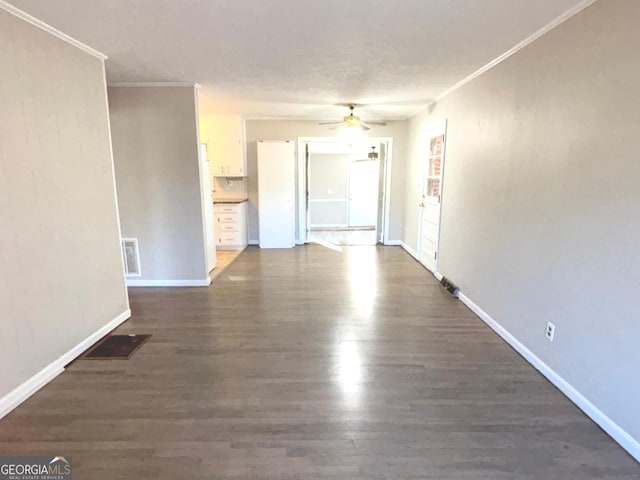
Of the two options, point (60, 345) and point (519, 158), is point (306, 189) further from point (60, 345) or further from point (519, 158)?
point (60, 345)

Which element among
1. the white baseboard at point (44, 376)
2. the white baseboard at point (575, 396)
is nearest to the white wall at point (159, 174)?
the white baseboard at point (44, 376)

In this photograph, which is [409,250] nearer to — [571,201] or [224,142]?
[224,142]

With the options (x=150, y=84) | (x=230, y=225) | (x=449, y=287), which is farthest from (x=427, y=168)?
(x=150, y=84)

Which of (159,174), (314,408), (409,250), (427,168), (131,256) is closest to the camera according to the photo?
(314,408)

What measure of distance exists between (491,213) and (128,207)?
13.5ft

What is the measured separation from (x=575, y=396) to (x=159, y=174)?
4.46 meters

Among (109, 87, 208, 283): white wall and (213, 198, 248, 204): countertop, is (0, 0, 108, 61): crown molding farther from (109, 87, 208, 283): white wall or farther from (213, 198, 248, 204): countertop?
(213, 198, 248, 204): countertop

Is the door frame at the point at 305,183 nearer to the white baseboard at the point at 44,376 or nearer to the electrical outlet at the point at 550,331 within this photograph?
the white baseboard at the point at 44,376

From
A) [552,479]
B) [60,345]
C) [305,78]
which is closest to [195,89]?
[305,78]

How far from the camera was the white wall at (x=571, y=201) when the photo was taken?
1830 millimetres

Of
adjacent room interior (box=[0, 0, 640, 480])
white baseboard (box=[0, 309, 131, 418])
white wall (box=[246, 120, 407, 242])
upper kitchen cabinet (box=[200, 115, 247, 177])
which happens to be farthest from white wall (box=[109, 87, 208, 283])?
white wall (box=[246, 120, 407, 242])

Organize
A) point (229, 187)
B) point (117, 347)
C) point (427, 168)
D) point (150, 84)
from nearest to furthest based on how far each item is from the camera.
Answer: point (117, 347) < point (150, 84) < point (427, 168) < point (229, 187)

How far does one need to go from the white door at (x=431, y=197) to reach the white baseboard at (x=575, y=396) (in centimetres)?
190

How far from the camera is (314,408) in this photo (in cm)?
212
